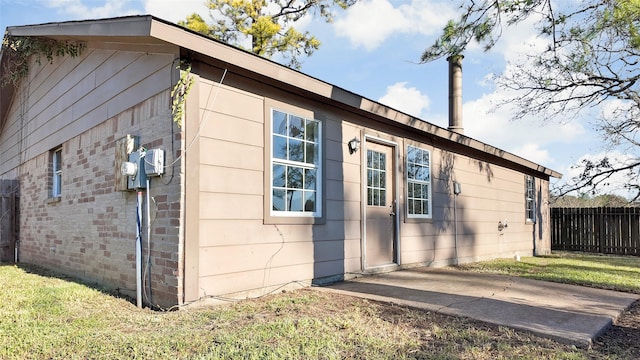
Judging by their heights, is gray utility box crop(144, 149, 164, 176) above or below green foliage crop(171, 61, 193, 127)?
below

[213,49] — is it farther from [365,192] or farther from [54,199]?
[54,199]

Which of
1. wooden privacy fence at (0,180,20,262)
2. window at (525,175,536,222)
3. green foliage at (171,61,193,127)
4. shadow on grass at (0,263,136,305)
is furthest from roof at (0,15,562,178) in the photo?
window at (525,175,536,222)

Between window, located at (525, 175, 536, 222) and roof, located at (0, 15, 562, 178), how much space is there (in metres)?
5.57

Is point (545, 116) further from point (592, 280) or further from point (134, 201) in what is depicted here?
point (134, 201)

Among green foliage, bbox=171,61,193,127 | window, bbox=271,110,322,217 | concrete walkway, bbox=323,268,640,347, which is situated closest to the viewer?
concrete walkway, bbox=323,268,640,347

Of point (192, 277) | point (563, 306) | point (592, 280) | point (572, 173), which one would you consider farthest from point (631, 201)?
point (192, 277)

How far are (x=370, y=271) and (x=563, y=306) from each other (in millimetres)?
2732

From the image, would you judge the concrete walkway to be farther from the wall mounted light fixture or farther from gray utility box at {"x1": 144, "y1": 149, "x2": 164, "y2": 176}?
gray utility box at {"x1": 144, "y1": 149, "x2": 164, "y2": 176}

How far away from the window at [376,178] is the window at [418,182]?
671 mm

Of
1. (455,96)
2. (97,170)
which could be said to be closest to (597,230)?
(455,96)

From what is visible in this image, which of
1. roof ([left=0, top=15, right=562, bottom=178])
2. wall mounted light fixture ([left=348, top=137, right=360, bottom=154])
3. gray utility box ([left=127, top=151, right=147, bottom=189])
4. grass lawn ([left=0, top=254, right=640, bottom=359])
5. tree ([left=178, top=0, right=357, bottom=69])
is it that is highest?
tree ([left=178, top=0, right=357, bottom=69])

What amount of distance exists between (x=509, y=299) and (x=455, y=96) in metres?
7.44

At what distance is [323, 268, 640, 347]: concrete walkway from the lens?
12.5 ft

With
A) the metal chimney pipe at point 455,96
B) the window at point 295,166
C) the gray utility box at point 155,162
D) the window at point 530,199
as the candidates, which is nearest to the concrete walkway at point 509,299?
the window at point 295,166
